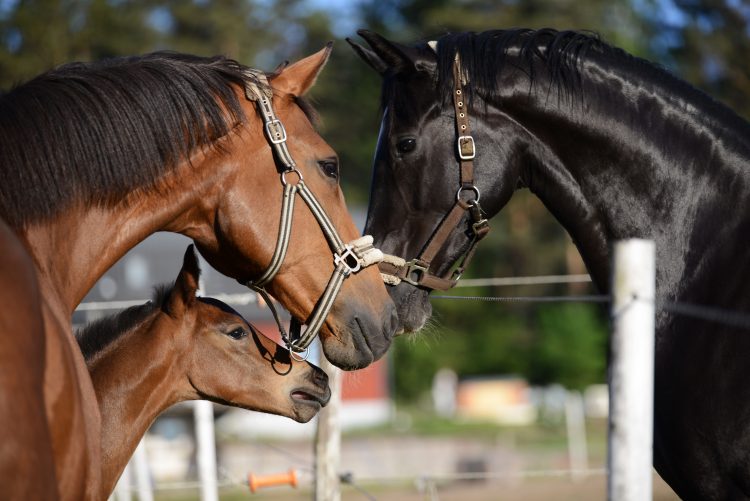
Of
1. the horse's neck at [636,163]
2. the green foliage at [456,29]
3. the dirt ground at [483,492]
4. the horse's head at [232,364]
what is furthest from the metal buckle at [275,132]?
the green foliage at [456,29]

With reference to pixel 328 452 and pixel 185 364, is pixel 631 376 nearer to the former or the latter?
pixel 185 364

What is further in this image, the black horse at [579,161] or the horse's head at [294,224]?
the black horse at [579,161]

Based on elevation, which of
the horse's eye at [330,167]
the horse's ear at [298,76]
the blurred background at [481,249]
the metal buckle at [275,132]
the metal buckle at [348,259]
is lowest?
the metal buckle at [348,259]

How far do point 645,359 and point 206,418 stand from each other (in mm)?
3559

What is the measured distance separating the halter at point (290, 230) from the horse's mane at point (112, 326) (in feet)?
4.69

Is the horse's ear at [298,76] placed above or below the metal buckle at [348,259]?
above

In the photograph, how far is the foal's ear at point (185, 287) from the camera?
4039 millimetres

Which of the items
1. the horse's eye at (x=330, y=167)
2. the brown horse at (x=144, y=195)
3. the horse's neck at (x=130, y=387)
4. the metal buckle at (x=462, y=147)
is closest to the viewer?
the brown horse at (x=144, y=195)

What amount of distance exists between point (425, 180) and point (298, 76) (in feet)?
2.31

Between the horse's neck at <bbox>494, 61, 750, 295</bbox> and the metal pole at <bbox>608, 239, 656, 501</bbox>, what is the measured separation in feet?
3.59

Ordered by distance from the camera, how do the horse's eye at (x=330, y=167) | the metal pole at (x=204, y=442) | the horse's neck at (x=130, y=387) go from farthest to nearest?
the metal pole at (x=204, y=442), the horse's neck at (x=130, y=387), the horse's eye at (x=330, y=167)

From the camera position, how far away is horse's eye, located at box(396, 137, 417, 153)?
3391mm

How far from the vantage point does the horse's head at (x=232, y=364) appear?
4.14 metres

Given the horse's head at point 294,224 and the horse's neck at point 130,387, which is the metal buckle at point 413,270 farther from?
the horse's neck at point 130,387
